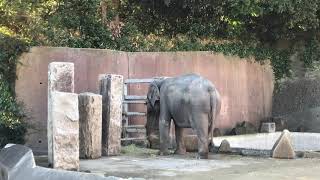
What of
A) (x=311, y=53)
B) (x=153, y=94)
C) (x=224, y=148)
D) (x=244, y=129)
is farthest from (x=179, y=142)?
(x=311, y=53)

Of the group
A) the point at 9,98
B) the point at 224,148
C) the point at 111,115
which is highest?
the point at 9,98

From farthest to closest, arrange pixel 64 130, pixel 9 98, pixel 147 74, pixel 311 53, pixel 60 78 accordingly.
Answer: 1. pixel 311 53
2. pixel 147 74
3. pixel 9 98
4. pixel 60 78
5. pixel 64 130

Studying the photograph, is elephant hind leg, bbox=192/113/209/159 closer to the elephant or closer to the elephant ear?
the elephant

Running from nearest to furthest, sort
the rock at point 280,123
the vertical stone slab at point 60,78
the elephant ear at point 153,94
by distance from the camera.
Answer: the vertical stone slab at point 60,78 < the elephant ear at point 153,94 < the rock at point 280,123

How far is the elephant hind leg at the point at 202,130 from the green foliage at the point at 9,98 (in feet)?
12.0

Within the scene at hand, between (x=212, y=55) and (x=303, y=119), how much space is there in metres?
3.25

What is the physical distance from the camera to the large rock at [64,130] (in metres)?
7.49

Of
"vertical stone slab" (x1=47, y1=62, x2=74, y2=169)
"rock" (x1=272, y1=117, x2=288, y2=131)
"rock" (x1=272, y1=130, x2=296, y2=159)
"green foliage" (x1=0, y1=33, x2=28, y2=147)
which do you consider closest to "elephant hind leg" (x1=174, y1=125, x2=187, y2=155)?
"rock" (x1=272, y1=130, x2=296, y2=159)

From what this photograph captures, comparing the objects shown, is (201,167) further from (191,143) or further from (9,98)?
(9,98)

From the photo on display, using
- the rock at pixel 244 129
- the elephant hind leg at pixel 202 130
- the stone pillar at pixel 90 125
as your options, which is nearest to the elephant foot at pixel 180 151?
the elephant hind leg at pixel 202 130

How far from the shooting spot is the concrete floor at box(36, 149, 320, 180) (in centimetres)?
684

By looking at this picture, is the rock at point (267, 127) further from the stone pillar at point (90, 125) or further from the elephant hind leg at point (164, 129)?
the stone pillar at point (90, 125)

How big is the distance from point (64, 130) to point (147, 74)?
5341mm

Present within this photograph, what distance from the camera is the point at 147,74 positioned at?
41.9 ft
